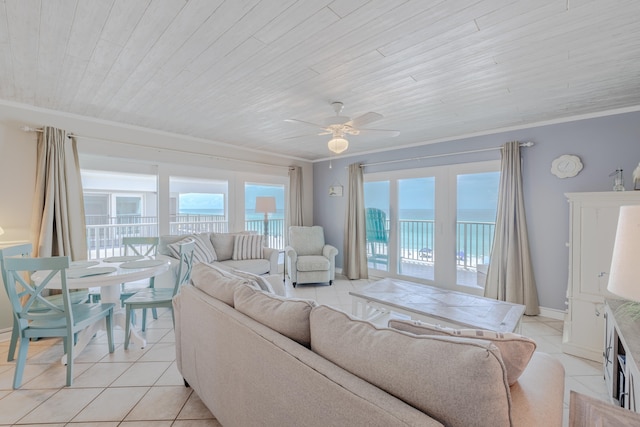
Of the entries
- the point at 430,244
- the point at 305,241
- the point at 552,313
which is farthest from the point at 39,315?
the point at 552,313

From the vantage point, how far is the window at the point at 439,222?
13.3ft

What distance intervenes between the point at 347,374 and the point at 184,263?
2.48m

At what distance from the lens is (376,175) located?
5.09 metres

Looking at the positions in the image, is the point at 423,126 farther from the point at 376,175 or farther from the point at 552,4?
the point at 552,4

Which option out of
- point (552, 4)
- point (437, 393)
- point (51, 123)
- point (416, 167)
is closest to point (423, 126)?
point (416, 167)


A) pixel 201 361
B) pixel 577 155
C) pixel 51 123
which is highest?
pixel 51 123

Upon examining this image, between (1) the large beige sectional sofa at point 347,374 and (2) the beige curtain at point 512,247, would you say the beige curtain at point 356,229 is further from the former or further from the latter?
(1) the large beige sectional sofa at point 347,374

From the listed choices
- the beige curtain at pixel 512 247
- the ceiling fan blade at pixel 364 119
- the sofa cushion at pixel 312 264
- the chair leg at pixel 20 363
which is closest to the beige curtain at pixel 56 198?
the chair leg at pixel 20 363

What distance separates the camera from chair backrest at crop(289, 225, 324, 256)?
16.6 ft

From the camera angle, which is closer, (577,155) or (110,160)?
(577,155)

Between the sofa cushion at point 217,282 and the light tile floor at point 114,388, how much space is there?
76 cm

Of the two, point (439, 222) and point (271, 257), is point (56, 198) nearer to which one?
point (271, 257)

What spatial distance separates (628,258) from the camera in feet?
2.99

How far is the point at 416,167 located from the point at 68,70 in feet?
14.0
